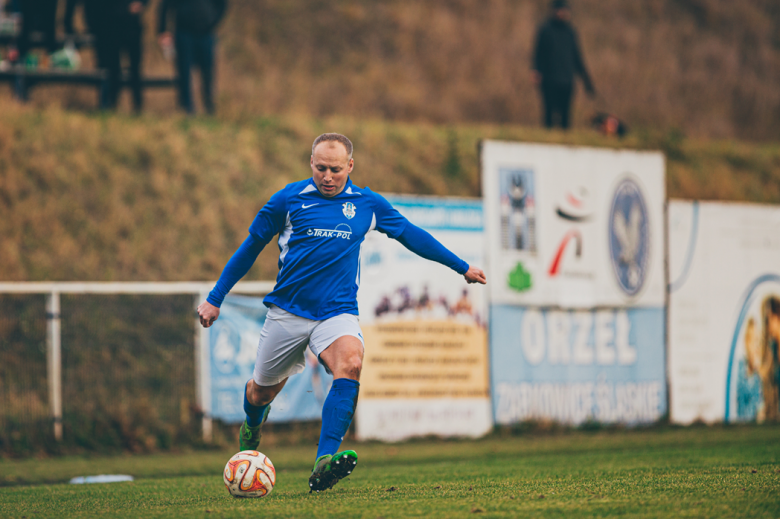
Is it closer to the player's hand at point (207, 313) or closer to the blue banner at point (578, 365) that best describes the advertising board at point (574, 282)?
the blue banner at point (578, 365)

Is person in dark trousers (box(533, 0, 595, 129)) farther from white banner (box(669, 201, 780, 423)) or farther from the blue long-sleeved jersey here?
the blue long-sleeved jersey

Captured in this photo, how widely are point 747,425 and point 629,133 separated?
8.90 meters

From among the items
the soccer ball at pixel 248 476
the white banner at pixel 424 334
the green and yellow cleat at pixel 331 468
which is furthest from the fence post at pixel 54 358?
the green and yellow cleat at pixel 331 468

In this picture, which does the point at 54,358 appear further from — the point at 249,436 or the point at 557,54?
the point at 557,54

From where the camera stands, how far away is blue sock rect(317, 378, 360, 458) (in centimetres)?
647

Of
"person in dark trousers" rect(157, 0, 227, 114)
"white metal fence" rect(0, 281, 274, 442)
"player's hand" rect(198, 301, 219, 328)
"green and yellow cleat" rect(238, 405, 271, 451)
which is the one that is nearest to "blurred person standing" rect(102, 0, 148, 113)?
"person in dark trousers" rect(157, 0, 227, 114)

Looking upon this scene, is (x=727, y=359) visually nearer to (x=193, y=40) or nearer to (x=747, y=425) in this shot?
(x=747, y=425)

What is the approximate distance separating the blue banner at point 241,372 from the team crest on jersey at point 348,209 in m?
5.61

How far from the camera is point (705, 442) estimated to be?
1262 cm

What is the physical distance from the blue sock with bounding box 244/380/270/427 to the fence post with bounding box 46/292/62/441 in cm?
527

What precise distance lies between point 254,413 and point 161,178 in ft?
32.3

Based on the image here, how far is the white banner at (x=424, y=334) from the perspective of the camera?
43.7 ft

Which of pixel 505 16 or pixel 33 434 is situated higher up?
pixel 505 16

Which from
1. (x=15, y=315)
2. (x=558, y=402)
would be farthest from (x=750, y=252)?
(x=15, y=315)
